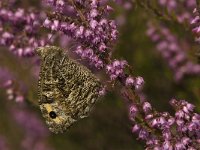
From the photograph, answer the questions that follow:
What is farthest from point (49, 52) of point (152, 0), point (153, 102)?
point (153, 102)

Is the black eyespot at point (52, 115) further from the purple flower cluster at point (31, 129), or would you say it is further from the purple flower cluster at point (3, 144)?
the purple flower cluster at point (3, 144)

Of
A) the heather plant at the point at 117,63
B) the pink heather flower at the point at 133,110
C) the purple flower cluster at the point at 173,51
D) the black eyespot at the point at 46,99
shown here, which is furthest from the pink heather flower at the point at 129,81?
the purple flower cluster at the point at 173,51

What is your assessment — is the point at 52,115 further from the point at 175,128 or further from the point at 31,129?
the point at 31,129

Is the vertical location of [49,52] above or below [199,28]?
below

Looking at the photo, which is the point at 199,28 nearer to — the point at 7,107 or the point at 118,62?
the point at 118,62

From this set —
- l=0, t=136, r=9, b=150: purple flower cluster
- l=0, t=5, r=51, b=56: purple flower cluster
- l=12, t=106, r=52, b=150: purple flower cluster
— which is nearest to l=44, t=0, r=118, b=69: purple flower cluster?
l=0, t=5, r=51, b=56: purple flower cluster

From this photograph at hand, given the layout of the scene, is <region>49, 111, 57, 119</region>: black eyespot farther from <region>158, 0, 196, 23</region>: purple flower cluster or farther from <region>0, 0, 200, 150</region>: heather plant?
<region>158, 0, 196, 23</region>: purple flower cluster

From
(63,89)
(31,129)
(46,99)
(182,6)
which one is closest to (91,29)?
(63,89)
